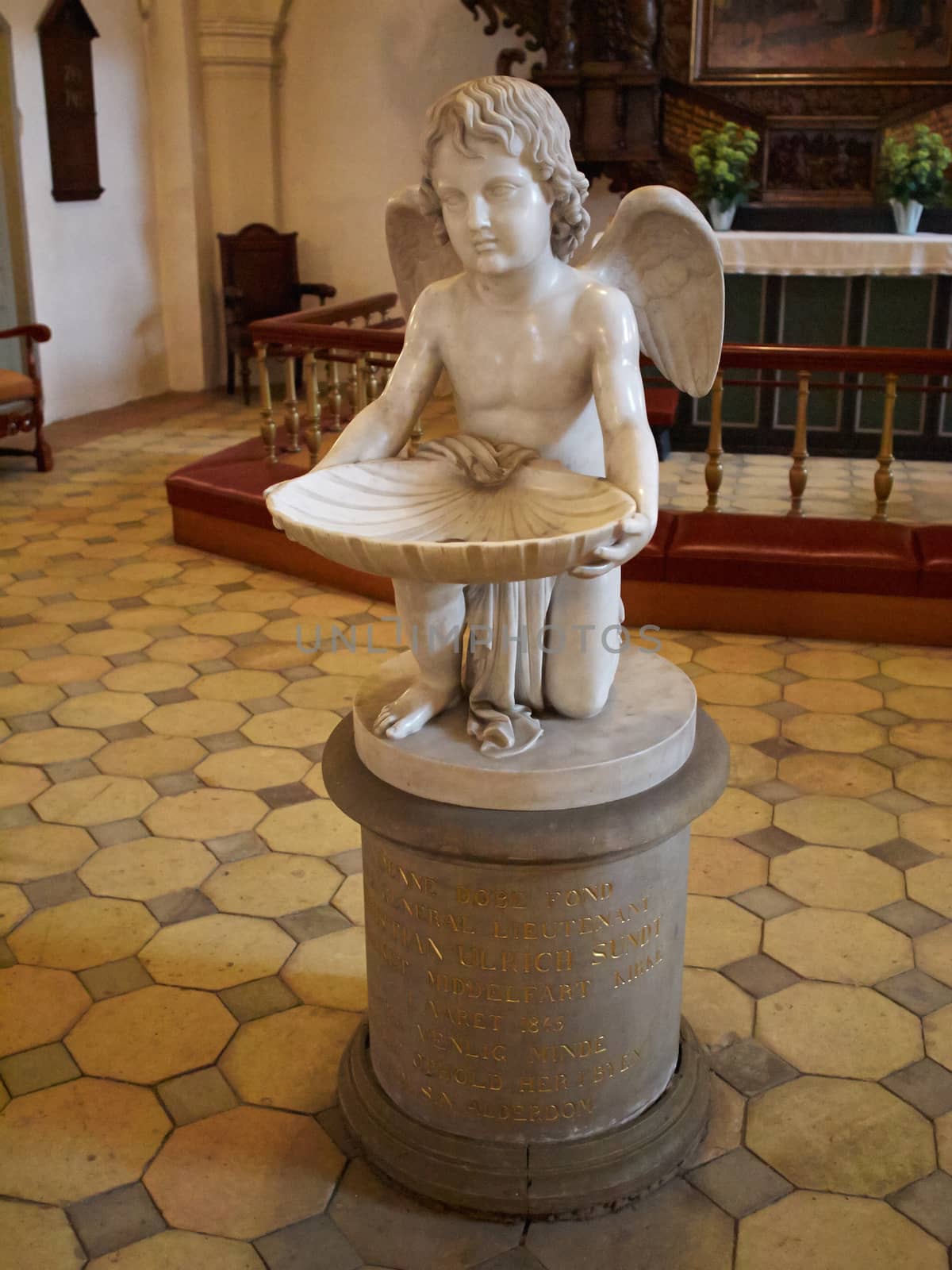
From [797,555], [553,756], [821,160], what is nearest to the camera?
[553,756]

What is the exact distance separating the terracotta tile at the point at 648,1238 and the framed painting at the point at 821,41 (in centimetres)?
763

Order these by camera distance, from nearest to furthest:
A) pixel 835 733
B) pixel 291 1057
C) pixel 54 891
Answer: pixel 291 1057 → pixel 54 891 → pixel 835 733

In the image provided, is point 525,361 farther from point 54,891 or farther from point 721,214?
point 721,214

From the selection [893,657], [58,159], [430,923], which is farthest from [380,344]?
[58,159]

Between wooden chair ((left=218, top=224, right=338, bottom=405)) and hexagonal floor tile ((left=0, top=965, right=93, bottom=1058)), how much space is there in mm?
6917

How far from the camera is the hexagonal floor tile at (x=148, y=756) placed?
12.4 feet

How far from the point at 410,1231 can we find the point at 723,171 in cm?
666

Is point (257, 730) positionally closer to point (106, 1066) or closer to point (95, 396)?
point (106, 1066)

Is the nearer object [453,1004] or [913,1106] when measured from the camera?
[453,1004]

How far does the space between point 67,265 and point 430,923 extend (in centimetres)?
764

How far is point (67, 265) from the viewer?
869 centimetres

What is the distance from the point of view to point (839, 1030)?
8.69ft

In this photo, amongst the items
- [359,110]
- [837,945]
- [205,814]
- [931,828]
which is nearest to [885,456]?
[931,828]

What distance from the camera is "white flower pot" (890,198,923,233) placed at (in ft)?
24.1
